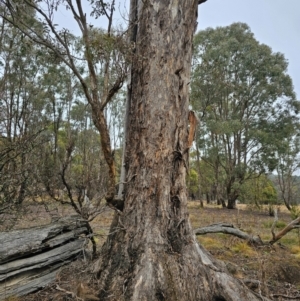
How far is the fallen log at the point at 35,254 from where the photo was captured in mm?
3398

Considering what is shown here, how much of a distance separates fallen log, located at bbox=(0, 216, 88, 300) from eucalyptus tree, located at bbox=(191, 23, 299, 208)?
14428 mm

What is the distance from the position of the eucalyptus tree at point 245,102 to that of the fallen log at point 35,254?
→ 14428mm

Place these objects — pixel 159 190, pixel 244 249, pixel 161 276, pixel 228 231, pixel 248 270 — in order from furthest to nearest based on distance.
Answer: pixel 244 249 → pixel 228 231 → pixel 248 270 → pixel 159 190 → pixel 161 276

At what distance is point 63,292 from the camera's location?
10.9ft

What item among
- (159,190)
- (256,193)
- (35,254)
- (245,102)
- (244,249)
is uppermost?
(245,102)

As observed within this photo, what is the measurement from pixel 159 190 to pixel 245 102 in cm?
1703

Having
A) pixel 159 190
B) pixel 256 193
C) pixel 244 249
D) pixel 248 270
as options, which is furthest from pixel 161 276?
pixel 256 193

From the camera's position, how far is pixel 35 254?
12.3ft

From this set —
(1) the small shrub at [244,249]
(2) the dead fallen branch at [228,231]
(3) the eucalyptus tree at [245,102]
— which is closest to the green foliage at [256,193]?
(3) the eucalyptus tree at [245,102]

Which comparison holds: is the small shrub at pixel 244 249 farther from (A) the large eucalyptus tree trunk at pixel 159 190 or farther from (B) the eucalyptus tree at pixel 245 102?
(B) the eucalyptus tree at pixel 245 102

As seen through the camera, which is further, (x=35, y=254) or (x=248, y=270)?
(x=248, y=270)

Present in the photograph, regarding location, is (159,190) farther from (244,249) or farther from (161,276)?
(244,249)

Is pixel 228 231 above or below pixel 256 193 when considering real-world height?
below

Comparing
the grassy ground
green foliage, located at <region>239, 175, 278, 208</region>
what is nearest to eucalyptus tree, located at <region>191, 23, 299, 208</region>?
green foliage, located at <region>239, 175, 278, 208</region>
